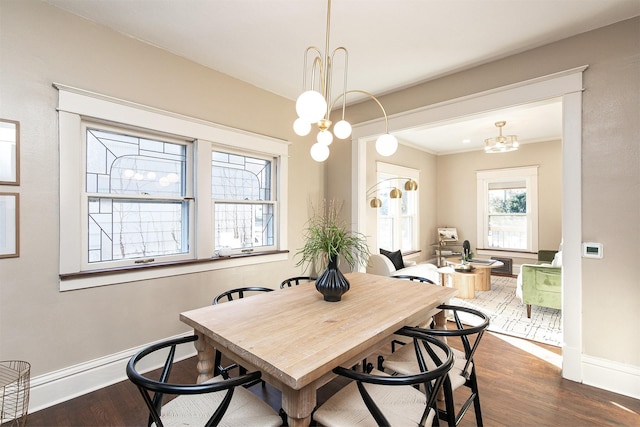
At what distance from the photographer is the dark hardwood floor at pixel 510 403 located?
190 centimetres

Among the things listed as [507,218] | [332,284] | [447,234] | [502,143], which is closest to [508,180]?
[507,218]

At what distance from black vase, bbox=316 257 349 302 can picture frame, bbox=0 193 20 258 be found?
6.62 feet

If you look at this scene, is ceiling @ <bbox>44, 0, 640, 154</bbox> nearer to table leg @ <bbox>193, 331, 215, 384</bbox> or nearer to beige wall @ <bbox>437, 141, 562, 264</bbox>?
table leg @ <bbox>193, 331, 215, 384</bbox>

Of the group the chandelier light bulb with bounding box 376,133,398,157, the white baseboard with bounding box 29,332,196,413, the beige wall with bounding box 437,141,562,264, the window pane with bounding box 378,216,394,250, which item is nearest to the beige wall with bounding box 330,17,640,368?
the chandelier light bulb with bounding box 376,133,398,157

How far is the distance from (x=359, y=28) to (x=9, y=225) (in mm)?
2830

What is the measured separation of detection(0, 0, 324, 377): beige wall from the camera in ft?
6.39

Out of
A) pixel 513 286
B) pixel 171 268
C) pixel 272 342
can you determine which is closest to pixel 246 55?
pixel 171 268

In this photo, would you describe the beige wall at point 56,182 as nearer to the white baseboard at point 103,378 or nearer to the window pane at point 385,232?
the white baseboard at point 103,378

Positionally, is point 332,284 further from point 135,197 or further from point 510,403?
point 135,197

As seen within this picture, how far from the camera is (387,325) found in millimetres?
1524

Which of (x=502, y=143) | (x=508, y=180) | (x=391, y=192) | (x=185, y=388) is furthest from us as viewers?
(x=508, y=180)

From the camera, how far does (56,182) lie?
211 centimetres

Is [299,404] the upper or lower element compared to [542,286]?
upper

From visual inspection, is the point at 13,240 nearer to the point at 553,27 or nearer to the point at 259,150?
the point at 259,150
